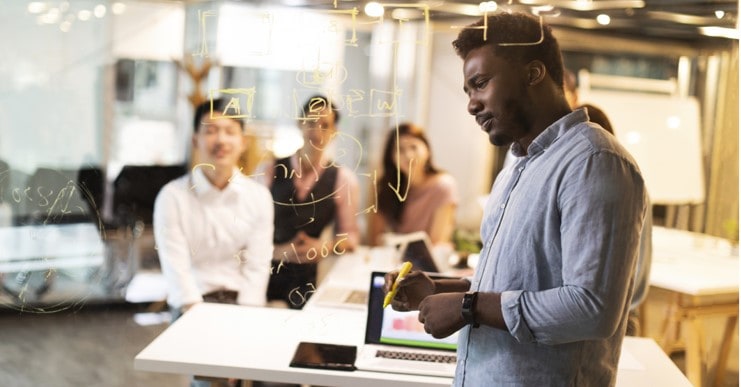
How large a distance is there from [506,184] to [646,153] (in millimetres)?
2291

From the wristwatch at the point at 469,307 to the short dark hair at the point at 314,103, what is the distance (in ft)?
3.41

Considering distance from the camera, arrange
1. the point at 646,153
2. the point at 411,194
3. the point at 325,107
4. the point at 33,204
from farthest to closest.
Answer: the point at 646,153 < the point at 411,194 < the point at 33,204 < the point at 325,107

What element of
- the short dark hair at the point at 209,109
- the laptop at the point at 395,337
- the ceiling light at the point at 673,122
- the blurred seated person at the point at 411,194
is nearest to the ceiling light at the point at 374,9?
the blurred seated person at the point at 411,194

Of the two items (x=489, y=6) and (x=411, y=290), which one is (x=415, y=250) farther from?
(x=411, y=290)

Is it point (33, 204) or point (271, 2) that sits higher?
point (271, 2)

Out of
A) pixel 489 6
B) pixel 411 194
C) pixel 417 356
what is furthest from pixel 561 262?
pixel 411 194

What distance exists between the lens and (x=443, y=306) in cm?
140

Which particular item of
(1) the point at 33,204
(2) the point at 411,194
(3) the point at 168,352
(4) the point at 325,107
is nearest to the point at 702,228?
(2) the point at 411,194

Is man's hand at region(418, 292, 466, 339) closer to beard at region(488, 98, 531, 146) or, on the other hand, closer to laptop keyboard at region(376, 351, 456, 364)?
beard at region(488, 98, 531, 146)

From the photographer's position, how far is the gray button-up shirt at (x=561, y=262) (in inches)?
49.2

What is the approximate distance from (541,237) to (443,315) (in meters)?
0.23

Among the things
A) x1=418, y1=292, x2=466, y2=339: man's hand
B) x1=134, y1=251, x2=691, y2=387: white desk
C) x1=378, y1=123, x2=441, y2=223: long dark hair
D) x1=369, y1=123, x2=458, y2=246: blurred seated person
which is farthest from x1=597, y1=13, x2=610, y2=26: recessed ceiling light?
x1=418, y1=292, x2=466, y2=339: man's hand

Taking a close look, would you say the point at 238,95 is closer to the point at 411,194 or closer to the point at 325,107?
the point at 325,107

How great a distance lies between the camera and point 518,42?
58.0 inches
